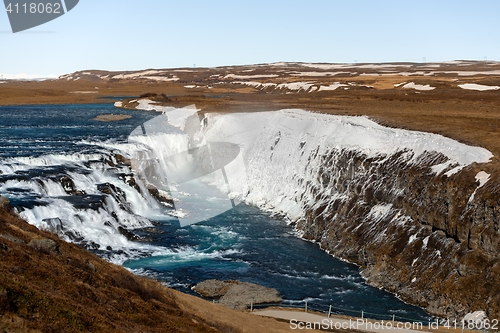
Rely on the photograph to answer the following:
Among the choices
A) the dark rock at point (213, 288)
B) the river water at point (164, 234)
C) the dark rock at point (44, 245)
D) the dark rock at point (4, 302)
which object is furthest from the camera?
the river water at point (164, 234)

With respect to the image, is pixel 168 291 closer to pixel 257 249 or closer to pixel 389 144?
pixel 257 249

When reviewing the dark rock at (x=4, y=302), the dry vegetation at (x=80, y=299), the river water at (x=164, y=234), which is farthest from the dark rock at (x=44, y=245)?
the river water at (x=164, y=234)

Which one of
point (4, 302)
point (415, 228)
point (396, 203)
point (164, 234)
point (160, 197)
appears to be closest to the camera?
point (4, 302)

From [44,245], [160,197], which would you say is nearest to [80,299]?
[44,245]

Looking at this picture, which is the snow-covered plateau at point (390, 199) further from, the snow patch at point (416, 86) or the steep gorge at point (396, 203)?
the snow patch at point (416, 86)

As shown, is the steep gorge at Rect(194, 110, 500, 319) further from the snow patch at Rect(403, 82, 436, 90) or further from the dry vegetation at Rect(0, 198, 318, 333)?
the snow patch at Rect(403, 82, 436, 90)

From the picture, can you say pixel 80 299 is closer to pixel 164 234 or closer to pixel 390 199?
pixel 164 234
